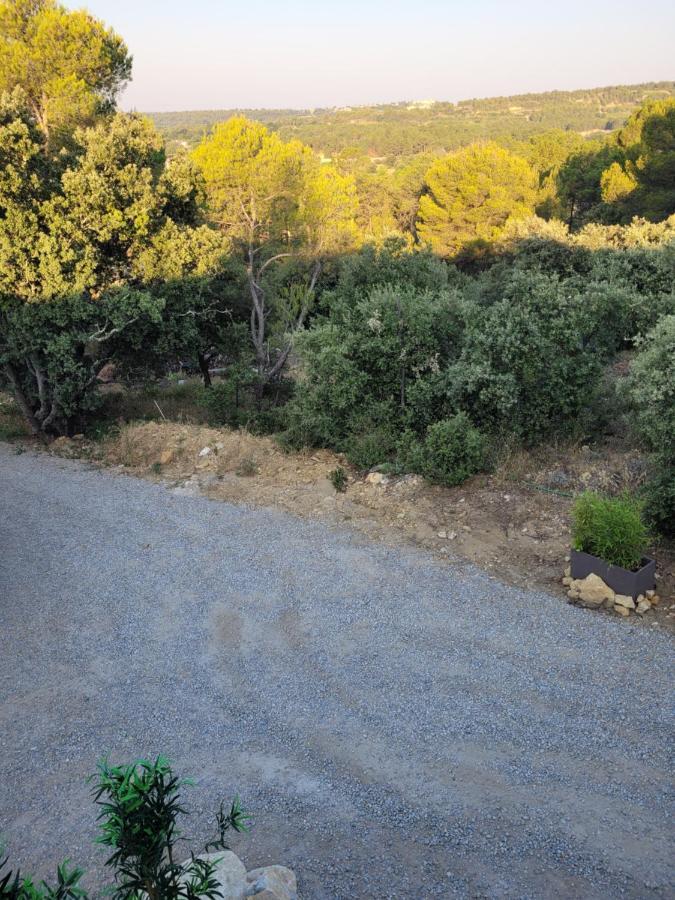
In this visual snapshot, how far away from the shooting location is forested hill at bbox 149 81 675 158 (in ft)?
245

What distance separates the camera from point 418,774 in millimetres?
5258

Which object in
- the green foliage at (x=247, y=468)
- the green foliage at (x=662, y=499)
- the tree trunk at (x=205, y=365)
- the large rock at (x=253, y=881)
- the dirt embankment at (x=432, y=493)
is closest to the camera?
the large rock at (x=253, y=881)

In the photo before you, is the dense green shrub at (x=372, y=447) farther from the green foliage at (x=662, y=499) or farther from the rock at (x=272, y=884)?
the rock at (x=272, y=884)

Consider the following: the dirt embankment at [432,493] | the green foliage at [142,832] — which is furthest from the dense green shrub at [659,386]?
the green foliage at [142,832]

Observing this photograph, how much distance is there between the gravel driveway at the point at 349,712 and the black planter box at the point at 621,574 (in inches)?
21.4

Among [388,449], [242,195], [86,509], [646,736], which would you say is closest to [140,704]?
[646,736]

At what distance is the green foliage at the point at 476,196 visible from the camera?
29.8 meters

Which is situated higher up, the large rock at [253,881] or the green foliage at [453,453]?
the green foliage at [453,453]

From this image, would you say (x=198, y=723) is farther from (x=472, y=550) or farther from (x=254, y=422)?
(x=254, y=422)

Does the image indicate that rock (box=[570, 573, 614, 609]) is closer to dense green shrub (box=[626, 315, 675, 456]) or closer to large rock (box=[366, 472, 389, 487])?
dense green shrub (box=[626, 315, 675, 456])

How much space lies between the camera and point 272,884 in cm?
378

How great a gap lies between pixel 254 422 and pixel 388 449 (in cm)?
441

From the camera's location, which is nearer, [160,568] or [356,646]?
[356,646]

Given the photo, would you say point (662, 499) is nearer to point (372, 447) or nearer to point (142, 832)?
point (372, 447)
